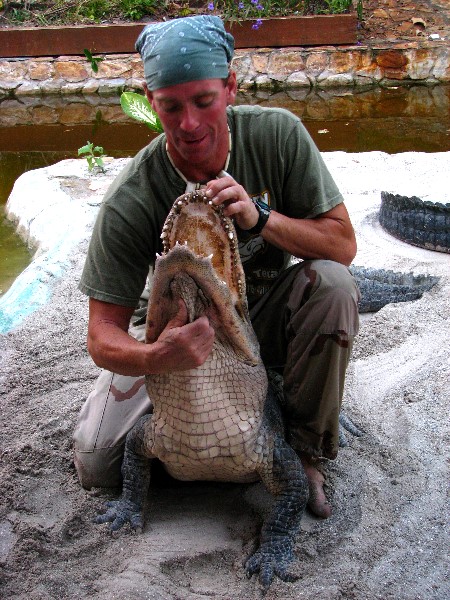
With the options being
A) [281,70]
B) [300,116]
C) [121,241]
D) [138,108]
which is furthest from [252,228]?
[281,70]

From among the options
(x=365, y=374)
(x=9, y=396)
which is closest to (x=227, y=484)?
(x=365, y=374)

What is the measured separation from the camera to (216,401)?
1.84m

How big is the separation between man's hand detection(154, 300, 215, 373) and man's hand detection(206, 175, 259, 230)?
0.85 ft

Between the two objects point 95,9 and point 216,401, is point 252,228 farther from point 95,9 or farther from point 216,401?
point 95,9

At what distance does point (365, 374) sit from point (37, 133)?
22.0 ft

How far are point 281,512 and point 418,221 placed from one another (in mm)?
2508

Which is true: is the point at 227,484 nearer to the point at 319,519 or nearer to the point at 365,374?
the point at 319,519

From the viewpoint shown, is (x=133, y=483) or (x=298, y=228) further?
(x=133, y=483)

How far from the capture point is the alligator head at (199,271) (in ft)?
5.39

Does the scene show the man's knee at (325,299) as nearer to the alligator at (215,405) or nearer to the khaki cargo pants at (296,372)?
the khaki cargo pants at (296,372)

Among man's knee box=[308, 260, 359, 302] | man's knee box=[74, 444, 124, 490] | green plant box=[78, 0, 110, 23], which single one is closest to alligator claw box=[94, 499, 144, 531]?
man's knee box=[74, 444, 124, 490]

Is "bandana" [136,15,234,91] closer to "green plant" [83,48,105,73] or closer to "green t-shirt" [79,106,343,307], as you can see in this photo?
"green t-shirt" [79,106,343,307]

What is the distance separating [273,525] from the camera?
1936 mm

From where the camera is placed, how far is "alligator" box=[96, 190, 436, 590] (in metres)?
1.71
